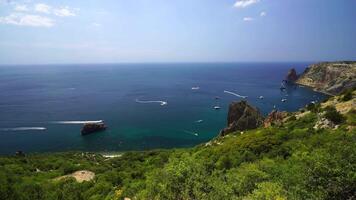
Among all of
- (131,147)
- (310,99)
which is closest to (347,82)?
(310,99)

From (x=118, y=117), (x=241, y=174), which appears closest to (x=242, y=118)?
(x=241, y=174)

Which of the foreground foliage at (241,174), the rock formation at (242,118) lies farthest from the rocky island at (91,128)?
the rock formation at (242,118)

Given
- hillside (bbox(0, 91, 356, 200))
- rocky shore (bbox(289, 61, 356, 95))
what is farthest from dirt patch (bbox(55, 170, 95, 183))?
rocky shore (bbox(289, 61, 356, 95))

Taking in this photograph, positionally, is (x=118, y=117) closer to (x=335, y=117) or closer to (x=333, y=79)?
(x=335, y=117)

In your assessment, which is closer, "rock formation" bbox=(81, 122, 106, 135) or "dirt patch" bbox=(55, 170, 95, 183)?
"dirt patch" bbox=(55, 170, 95, 183)

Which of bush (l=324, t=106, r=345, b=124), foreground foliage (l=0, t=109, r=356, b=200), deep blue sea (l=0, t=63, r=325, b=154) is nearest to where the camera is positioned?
foreground foliage (l=0, t=109, r=356, b=200)

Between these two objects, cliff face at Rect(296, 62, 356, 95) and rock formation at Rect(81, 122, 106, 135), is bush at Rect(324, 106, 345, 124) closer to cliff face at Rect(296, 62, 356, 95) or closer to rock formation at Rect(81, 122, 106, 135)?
rock formation at Rect(81, 122, 106, 135)

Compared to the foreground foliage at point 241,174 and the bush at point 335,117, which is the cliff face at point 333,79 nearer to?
the bush at point 335,117

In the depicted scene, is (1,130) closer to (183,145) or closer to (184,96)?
(183,145)
